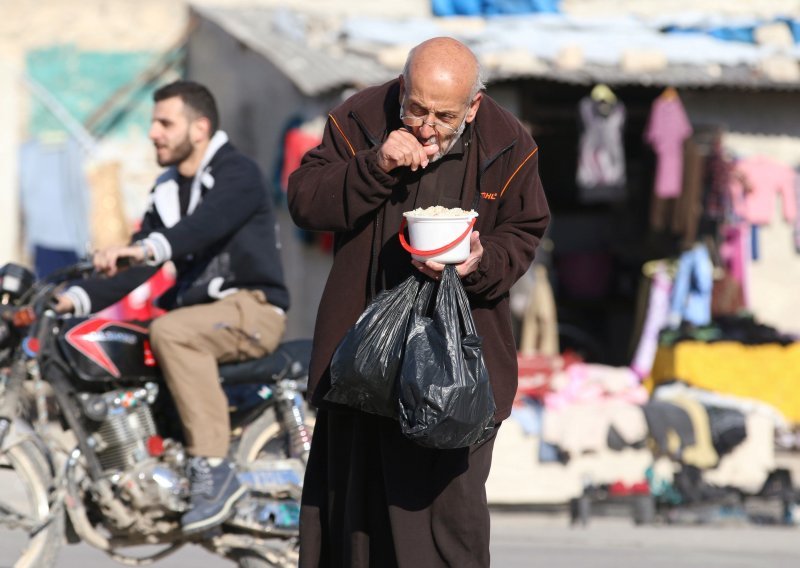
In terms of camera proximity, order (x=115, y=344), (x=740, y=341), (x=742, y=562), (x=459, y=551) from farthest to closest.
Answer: (x=740, y=341), (x=742, y=562), (x=115, y=344), (x=459, y=551)

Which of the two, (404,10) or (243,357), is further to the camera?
(404,10)

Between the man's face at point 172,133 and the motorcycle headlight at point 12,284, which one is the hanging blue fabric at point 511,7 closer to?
the man's face at point 172,133

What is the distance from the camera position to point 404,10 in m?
16.8

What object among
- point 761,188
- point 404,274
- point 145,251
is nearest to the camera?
point 404,274

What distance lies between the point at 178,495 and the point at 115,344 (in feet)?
2.14

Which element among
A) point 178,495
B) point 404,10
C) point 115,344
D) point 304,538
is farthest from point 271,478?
point 404,10

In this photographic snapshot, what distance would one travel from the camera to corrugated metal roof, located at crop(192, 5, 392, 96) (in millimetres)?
11602

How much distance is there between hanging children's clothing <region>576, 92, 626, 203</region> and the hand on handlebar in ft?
23.2

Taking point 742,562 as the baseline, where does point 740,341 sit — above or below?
→ above

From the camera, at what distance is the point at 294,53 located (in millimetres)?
12594

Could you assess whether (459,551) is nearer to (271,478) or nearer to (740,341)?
(271,478)

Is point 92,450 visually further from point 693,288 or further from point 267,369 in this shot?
point 693,288

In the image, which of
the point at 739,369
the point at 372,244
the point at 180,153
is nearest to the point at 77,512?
the point at 180,153

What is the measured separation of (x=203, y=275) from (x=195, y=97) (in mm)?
771
